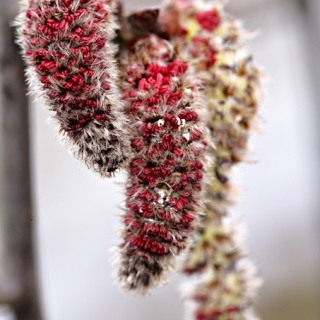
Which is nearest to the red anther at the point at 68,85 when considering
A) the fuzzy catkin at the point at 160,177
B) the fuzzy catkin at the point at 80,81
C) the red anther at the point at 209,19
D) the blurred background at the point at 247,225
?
the fuzzy catkin at the point at 80,81

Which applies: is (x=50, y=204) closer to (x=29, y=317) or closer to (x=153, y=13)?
(x=29, y=317)

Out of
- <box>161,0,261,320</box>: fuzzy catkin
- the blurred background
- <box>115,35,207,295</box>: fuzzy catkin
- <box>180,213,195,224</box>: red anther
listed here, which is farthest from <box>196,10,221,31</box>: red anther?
the blurred background

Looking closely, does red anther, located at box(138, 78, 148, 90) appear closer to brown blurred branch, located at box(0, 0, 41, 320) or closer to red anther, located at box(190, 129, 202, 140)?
red anther, located at box(190, 129, 202, 140)

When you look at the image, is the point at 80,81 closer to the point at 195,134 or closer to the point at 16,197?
the point at 195,134

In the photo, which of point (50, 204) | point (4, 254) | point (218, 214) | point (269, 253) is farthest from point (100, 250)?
point (218, 214)

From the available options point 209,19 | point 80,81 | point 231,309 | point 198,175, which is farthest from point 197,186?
point 231,309

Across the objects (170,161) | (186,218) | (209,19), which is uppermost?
(209,19)
